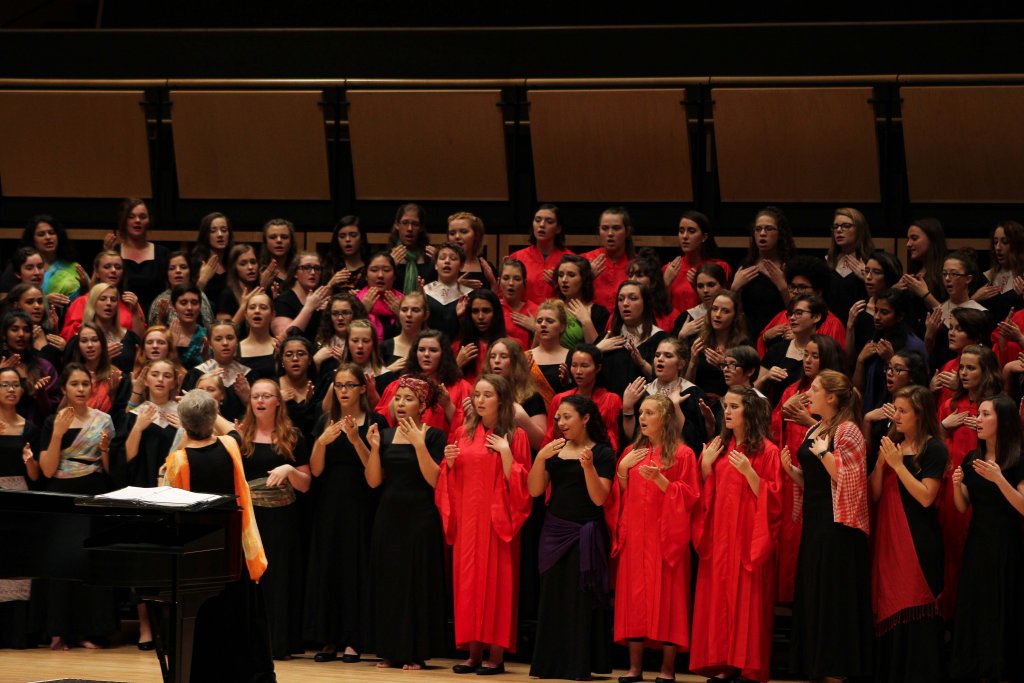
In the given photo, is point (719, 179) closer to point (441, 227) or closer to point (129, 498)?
point (441, 227)

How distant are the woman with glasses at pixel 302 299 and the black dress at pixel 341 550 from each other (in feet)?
2.87

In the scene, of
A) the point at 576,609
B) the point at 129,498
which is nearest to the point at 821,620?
the point at 576,609

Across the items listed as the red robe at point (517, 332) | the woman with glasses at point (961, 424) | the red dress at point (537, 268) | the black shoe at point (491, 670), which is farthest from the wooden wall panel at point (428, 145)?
the woman with glasses at point (961, 424)

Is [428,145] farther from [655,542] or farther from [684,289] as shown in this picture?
[655,542]

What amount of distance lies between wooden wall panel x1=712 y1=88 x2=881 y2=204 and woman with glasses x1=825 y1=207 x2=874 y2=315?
0.81 meters

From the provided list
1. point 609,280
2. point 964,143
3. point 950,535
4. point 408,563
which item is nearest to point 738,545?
point 950,535

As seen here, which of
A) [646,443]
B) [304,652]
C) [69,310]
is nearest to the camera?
[646,443]

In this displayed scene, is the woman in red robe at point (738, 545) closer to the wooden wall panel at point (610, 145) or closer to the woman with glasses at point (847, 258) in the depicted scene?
the woman with glasses at point (847, 258)

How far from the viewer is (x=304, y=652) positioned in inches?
222

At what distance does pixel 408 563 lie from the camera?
5.42 m

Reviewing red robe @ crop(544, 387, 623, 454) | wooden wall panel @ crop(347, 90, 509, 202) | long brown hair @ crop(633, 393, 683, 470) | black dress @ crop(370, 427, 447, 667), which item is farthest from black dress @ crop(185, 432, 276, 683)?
wooden wall panel @ crop(347, 90, 509, 202)

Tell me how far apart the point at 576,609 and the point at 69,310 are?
2.73 metres

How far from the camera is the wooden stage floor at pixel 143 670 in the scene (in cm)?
511

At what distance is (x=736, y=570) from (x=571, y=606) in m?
0.61
